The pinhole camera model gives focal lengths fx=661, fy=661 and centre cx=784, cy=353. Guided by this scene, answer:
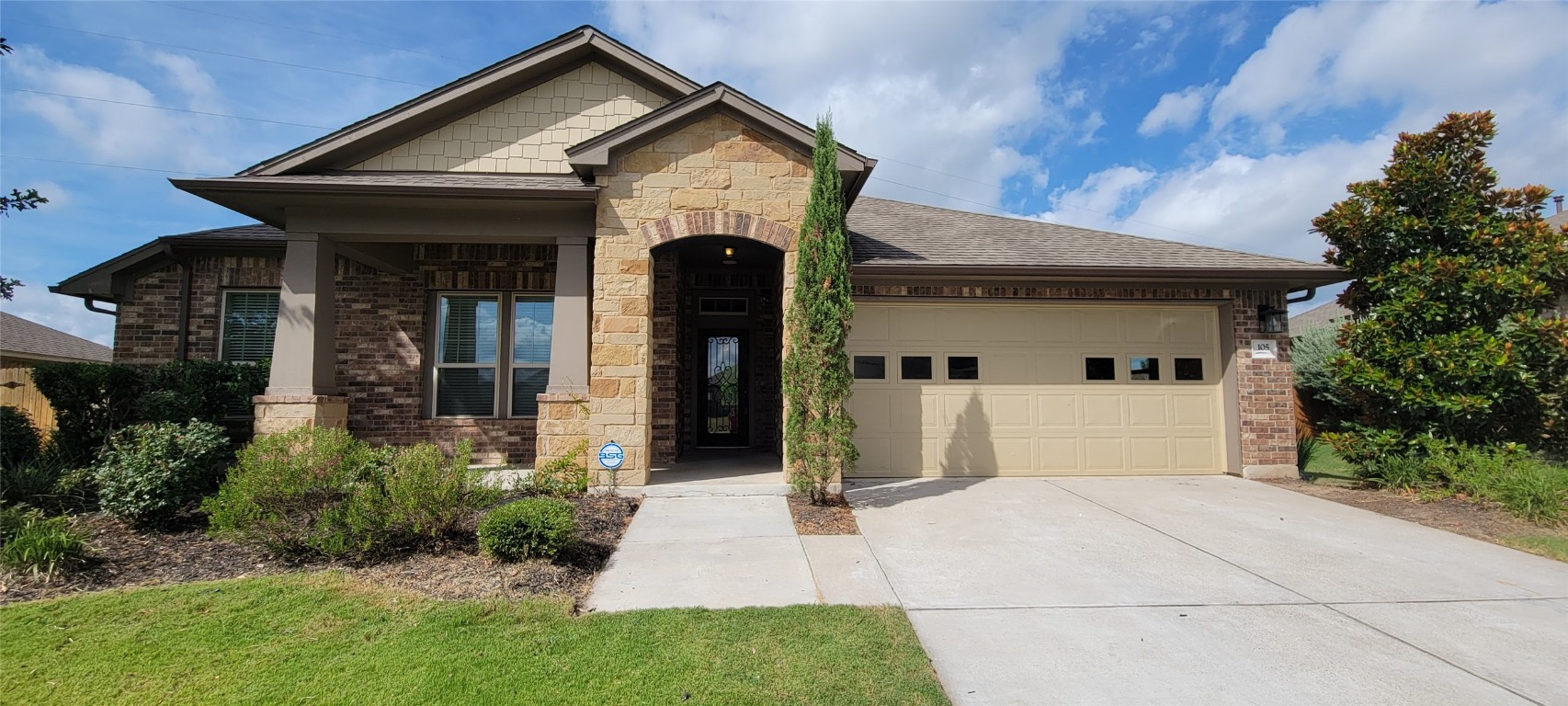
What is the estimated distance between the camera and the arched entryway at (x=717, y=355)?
31.3 feet

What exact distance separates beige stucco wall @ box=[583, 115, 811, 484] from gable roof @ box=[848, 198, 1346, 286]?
153 cm

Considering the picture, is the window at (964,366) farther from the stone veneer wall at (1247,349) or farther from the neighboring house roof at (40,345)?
the neighboring house roof at (40,345)

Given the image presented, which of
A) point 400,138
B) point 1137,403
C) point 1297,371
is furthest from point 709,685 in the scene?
point 1297,371

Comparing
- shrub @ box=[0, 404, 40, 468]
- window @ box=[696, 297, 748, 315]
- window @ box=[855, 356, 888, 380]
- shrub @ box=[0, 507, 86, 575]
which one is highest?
window @ box=[696, 297, 748, 315]

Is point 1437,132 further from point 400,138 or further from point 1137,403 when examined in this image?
point 400,138

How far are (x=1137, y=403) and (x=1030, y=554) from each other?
490cm

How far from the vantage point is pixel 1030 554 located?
5305 millimetres

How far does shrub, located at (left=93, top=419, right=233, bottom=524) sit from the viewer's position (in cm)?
555

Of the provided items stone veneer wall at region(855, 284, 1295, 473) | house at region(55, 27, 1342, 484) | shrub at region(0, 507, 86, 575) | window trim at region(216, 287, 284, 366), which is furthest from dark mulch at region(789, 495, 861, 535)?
window trim at region(216, 287, 284, 366)

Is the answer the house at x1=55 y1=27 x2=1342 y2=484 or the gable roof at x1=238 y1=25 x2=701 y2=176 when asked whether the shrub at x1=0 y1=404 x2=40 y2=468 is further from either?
the gable roof at x1=238 y1=25 x2=701 y2=176

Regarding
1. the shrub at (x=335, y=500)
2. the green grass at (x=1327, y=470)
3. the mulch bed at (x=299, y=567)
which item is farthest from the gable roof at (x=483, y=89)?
the green grass at (x=1327, y=470)

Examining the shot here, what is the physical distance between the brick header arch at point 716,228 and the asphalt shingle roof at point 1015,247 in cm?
134

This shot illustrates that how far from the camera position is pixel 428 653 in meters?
3.46

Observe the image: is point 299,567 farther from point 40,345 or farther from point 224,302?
point 40,345
